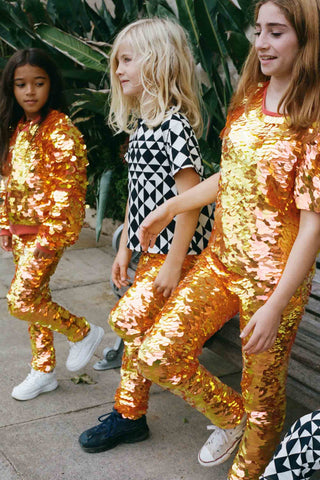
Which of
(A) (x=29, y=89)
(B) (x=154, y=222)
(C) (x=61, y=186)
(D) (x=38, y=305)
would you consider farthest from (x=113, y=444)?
(A) (x=29, y=89)

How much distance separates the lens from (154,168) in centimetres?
266

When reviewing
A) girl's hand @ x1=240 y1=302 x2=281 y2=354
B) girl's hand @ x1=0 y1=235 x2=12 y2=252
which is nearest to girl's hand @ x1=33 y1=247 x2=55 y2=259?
girl's hand @ x1=0 y1=235 x2=12 y2=252

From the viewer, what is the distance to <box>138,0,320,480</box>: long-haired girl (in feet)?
6.71

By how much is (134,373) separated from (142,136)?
3.08ft

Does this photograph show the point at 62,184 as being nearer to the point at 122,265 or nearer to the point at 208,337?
the point at 122,265

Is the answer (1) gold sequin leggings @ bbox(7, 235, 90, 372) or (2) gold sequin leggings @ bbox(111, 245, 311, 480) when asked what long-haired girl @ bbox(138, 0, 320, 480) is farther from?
(1) gold sequin leggings @ bbox(7, 235, 90, 372)

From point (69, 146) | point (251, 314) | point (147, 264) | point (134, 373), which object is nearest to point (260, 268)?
point (251, 314)

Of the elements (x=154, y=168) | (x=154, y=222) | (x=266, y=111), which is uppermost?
(x=266, y=111)

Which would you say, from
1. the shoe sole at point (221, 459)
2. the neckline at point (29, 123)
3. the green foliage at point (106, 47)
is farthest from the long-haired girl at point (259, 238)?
the green foliage at point (106, 47)

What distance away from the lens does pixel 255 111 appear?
221 centimetres

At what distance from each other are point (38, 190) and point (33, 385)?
0.93m

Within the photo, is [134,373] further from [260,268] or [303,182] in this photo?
[303,182]

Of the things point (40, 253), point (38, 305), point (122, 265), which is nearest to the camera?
point (122, 265)

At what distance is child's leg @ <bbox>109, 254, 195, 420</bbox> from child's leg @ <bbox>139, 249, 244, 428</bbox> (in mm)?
278
